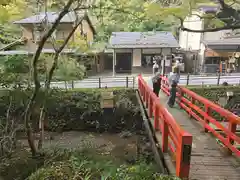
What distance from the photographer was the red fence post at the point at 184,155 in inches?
114

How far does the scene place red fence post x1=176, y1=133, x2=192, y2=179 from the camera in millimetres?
2898

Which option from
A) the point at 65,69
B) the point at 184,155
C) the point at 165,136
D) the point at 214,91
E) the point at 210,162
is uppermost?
the point at 65,69

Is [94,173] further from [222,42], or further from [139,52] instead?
[222,42]

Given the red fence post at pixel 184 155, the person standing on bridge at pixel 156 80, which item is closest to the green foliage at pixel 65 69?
the person standing on bridge at pixel 156 80

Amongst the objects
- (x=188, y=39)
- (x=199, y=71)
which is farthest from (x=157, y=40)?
(x=188, y=39)

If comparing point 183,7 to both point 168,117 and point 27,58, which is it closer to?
point 168,117

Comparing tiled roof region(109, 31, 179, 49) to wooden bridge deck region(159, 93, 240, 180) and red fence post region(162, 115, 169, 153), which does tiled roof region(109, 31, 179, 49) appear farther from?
red fence post region(162, 115, 169, 153)

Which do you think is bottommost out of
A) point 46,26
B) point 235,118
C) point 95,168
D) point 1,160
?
point 1,160

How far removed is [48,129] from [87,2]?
810 centimetres

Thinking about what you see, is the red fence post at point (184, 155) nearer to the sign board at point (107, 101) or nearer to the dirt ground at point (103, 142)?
the dirt ground at point (103, 142)

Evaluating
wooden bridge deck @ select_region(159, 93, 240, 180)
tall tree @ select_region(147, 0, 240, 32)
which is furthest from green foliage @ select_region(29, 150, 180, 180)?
tall tree @ select_region(147, 0, 240, 32)

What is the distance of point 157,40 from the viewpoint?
60.5 feet

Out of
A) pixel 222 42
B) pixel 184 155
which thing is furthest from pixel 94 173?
pixel 222 42

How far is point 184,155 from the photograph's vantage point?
297cm
